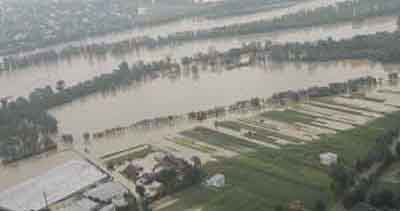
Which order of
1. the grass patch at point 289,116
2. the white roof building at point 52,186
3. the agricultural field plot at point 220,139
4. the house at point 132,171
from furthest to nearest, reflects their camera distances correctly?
the grass patch at point 289,116
the agricultural field plot at point 220,139
the house at point 132,171
the white roof building at point 52,186

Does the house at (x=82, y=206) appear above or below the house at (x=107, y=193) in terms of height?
below

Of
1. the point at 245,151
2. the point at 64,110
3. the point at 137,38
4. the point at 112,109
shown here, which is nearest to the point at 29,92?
the point at 64,110

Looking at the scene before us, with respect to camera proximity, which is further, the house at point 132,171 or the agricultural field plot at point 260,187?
the house at point 132,171

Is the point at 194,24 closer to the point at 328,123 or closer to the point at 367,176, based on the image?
the point at 328,123

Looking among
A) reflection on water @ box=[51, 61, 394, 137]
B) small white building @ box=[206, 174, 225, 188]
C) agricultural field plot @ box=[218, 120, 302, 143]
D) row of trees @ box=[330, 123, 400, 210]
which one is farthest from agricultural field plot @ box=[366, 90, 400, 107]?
small white building @ box=[206, 174, 225, 188]

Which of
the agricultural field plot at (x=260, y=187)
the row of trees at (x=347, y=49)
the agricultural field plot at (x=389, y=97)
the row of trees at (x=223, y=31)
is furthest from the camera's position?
the row of trees at (x=223, y=31)

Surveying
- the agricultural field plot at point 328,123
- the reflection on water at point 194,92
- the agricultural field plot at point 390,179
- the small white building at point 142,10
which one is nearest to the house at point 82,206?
the reflection on water at point 194,92

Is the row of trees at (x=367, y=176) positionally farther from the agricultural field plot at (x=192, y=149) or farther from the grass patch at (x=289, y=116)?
the agricultural field plot at (x=192, y=149)
